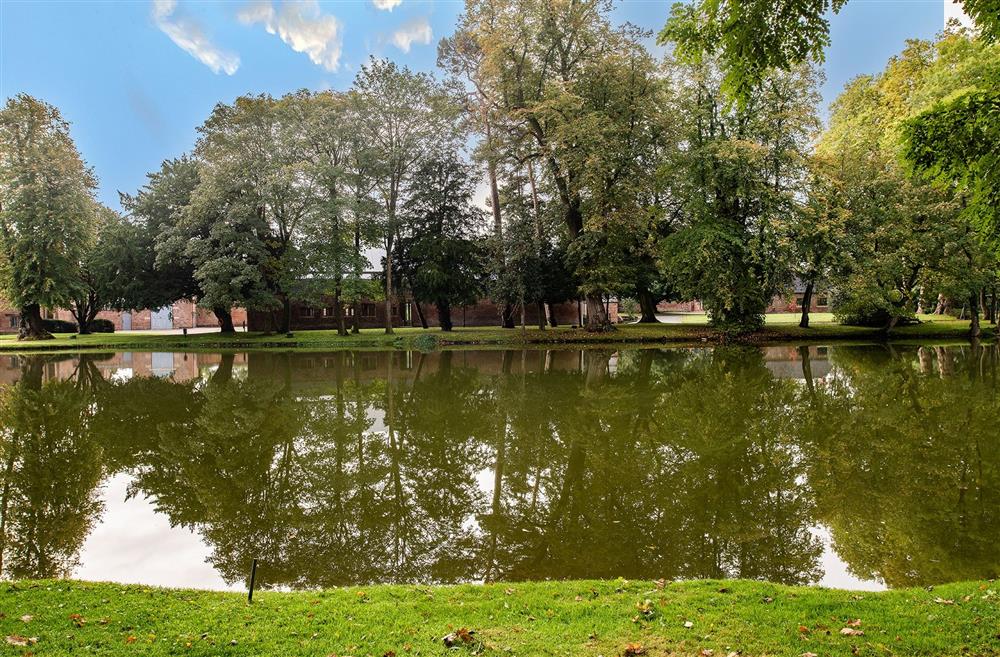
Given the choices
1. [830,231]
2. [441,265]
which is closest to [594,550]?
[830,231]

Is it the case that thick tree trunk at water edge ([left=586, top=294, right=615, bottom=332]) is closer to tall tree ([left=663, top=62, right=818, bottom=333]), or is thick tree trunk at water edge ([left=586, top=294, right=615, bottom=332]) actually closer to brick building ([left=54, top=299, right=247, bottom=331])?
tall tree ([left=663, top=62, right=818, bottom=333])

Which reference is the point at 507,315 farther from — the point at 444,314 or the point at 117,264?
the point at 117,264

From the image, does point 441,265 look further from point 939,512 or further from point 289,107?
point 939,512

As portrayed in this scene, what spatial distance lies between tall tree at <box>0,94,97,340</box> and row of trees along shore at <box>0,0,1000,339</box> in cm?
15

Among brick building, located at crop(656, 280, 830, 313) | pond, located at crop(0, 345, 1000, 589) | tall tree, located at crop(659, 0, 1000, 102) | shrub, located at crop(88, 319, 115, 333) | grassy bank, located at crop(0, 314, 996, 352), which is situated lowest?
pond, located at crop(0, 345, 1000, 589)

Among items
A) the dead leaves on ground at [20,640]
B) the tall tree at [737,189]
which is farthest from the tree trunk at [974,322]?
the dead leaves on ground at [20,640]

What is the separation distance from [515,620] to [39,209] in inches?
1742

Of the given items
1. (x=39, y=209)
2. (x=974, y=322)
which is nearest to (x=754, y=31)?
(x=974, y=322)

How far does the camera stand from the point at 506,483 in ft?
27.7

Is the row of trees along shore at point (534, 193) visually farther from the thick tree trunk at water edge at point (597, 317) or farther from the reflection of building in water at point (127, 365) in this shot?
→ the reflection of building in water at point (127, 365)

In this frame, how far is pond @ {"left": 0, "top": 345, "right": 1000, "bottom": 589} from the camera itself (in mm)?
5855

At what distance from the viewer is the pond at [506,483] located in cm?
586

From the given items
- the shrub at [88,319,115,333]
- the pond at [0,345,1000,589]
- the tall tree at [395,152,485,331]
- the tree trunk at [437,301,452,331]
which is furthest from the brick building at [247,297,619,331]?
the pond at [0,345,1000,589]

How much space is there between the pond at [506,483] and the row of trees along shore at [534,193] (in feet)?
55.3
